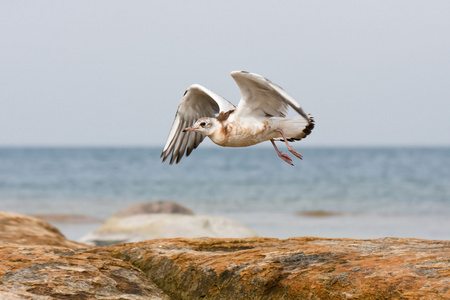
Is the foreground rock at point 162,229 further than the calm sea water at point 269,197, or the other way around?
the calm sea water at point 269,197


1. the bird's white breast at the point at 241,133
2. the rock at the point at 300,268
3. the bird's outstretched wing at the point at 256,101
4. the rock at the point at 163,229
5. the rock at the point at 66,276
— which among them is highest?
the bird's outstretched wing at the point at 256,101

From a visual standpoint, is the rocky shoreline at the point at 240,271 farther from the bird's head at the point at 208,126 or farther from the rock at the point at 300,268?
the bird's head at the point at 208,126

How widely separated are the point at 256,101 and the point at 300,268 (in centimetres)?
249

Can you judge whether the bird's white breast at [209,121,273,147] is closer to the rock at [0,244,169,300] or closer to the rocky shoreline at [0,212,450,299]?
the rocky shoreline at [0,212,450,299]

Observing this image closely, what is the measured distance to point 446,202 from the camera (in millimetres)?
19703

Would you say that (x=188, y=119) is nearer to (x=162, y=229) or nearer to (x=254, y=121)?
(x=254, y=121)

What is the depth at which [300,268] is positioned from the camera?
3.98 metres

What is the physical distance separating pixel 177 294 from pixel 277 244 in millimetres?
1100

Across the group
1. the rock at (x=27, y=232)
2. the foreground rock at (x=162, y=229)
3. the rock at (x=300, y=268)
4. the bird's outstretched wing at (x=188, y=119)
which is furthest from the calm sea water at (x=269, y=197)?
the rock at (x=300, y=268)

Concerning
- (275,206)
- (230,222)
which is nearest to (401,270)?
(230,222)

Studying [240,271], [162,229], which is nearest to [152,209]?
[162,229]

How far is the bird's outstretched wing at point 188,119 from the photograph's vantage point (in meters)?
7.12

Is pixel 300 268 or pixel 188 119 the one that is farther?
pixel 188 119

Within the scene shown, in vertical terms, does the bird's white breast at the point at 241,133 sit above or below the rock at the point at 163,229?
above
